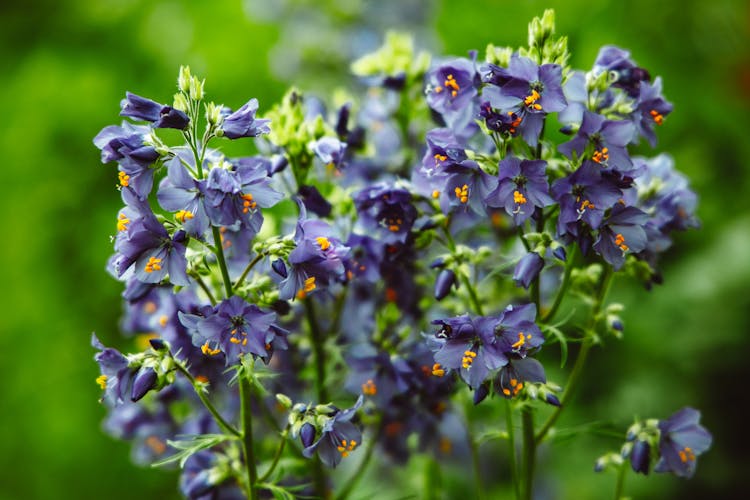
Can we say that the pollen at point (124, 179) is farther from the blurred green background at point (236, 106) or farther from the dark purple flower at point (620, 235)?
the blurred green background at point (236, 106)

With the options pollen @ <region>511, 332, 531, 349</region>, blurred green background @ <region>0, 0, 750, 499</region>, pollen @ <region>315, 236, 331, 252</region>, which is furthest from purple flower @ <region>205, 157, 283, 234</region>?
blurred green background @ <region>0, 0, 750, 499</region>

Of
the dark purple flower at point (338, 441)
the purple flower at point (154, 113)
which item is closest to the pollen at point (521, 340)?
the dark purple flower at point (338, 441)

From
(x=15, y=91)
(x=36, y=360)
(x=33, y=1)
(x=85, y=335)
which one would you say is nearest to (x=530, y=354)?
(x=85, y=335)

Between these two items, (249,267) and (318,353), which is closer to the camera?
(249,267)

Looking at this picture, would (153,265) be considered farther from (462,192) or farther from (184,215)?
(462,192)

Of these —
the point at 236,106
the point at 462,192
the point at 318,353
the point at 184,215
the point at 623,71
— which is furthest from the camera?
the point at 236,106

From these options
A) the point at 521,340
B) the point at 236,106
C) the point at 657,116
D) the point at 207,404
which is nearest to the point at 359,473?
the point at 207,404

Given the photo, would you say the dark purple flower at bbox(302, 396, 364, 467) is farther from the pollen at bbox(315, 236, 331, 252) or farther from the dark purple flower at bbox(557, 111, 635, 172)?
the dark purple flower at bbox(557, 111, 635, 172)
